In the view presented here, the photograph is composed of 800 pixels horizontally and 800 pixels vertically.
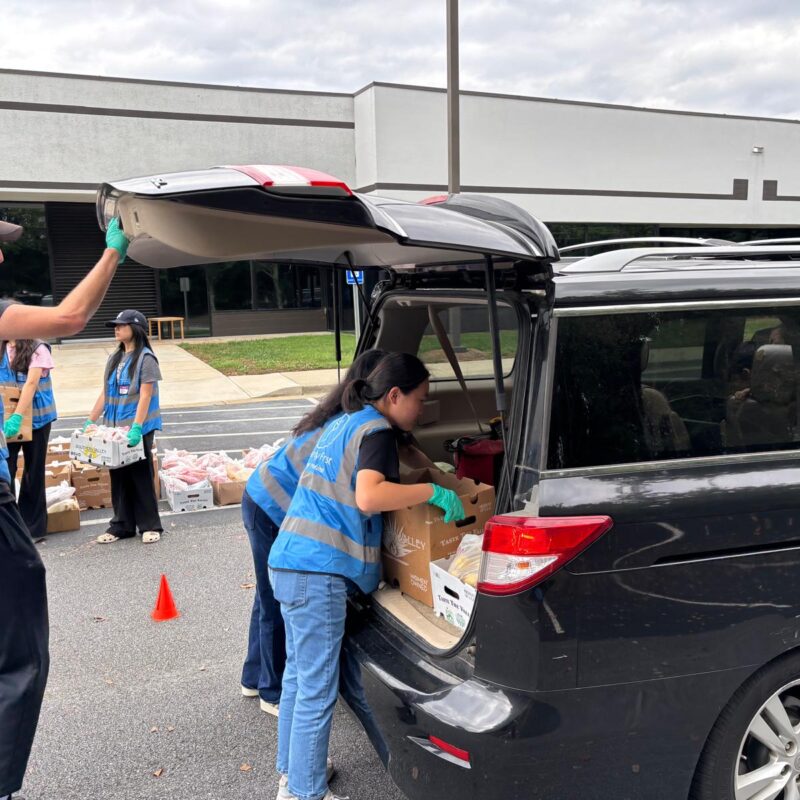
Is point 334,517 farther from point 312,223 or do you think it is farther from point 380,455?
point 312,223

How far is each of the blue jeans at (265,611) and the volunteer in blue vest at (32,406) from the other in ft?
10.2

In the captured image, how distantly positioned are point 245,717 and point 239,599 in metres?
1.35

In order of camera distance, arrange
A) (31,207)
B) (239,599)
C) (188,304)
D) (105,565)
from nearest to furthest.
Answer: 1. (239,599)
2. (105,565)
3. (31,207)
4. (188,304)

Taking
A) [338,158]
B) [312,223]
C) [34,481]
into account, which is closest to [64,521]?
[34,481]

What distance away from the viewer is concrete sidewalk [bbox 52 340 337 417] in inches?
515

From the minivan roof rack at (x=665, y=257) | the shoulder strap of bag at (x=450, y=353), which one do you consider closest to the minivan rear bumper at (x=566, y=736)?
the minivan roof rack at (x=665, y=257)

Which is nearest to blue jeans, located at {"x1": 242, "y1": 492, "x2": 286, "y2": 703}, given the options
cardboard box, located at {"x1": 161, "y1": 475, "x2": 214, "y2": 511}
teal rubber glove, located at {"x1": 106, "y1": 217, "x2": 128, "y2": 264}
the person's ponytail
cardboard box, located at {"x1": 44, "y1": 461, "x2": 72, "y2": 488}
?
the person's ponytail

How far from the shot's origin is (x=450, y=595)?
2.62 meters

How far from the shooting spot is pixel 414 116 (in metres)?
20.1

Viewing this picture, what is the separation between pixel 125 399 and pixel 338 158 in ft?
54.8

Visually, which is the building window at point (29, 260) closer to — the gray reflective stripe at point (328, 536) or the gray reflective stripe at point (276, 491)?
the gray reflective stripe at point (276, 491)

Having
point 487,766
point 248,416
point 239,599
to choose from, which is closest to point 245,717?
point 239,599

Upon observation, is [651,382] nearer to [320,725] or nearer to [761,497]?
[761,497]

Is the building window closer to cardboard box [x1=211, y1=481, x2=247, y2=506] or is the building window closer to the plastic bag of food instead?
cardboard box [x1=211, y1=481, x2=247, y2=506]
